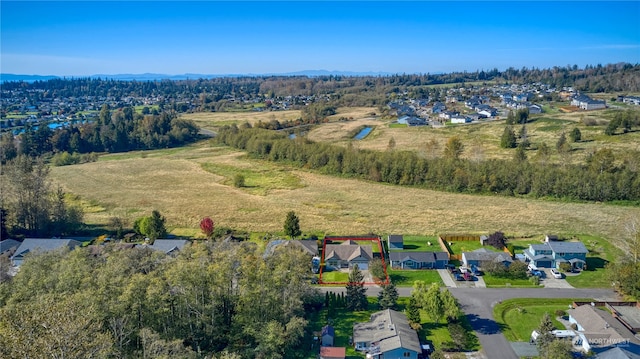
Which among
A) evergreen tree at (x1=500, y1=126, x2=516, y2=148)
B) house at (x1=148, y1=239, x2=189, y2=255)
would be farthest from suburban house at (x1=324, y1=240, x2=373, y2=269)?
evergreen tree at (x1=500, y1=126, x2=516, y2=148)

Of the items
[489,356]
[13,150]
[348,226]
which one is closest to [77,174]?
[13,150]

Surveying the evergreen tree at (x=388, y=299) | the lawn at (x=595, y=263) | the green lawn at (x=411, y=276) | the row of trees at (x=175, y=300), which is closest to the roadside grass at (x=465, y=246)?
the green lawn at (x=411, y=276)

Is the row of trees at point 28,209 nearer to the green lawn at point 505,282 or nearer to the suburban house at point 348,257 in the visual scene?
the suburban house at point 348,257

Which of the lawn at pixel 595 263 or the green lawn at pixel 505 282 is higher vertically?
the lawn at pixel 595 263

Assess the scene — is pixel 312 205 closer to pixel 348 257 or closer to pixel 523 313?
pixel 348 257

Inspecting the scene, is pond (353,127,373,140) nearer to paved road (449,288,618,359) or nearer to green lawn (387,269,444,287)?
green lawn (387,269,444,287)

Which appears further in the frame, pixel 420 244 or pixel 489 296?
pixel 420 244

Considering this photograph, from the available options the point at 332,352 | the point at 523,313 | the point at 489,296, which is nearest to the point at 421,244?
the point at 489,296
